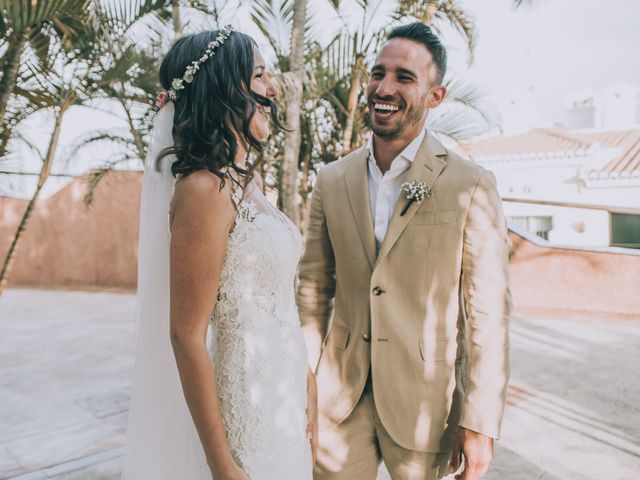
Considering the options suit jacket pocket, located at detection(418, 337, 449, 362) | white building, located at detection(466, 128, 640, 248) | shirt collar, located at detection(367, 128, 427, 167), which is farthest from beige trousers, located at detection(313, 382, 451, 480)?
white building, located at detection(466, 128, 640, 248)

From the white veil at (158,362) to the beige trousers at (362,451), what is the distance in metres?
0.53

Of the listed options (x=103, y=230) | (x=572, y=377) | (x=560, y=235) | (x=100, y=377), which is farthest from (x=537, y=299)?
(x=560, y=235)

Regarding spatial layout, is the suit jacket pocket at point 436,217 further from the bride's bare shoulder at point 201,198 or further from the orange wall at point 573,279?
the orange wall at point 573,279

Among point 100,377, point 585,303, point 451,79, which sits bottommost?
point 100,377

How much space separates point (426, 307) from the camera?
1.88 m

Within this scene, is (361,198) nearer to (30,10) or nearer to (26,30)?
(30,10)

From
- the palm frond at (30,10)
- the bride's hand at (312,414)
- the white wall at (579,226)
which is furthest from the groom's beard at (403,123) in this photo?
the white wall at (579,226)

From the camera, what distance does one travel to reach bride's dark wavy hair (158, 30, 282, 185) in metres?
1.44

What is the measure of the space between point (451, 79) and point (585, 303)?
413 centimetres

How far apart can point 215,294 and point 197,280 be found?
68 millimetres

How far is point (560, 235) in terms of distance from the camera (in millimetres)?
19234

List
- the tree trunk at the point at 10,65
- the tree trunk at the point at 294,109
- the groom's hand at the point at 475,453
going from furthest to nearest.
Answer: the tree trunk at the point at 294,109, the tree trunk at the point at 10,65, the groom's hand at the point at 475,453

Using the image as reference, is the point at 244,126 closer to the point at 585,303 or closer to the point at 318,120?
the point at 318,120

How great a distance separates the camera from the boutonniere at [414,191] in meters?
1.85
